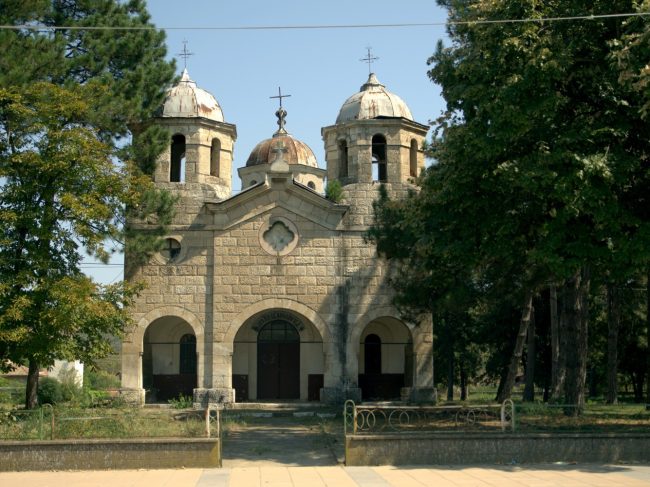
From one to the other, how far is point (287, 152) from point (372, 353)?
11161 mm

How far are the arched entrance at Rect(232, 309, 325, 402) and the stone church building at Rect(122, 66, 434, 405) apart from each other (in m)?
0.03

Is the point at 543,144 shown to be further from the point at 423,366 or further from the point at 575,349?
the point at 423,366

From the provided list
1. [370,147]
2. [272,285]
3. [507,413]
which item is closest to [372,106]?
[370,147]

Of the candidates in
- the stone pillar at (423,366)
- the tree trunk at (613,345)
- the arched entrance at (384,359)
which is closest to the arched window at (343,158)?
the arched entrance at (384,359)

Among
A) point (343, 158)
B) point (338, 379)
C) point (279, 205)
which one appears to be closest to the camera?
point (338, 379)

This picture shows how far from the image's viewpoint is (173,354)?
27016mm

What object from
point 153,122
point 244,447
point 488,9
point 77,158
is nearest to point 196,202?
point 153,122

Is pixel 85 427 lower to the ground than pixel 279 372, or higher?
lower

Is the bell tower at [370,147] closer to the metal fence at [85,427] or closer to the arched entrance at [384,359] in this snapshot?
the arched entrance at [384,359]

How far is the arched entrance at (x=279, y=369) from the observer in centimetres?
2653

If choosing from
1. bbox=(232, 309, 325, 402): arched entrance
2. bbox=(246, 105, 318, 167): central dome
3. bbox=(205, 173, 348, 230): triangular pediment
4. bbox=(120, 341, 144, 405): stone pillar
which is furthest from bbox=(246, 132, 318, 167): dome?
bbox=(120, 341, 144, 405): stone pillar

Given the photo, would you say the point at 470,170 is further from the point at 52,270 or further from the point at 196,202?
the point at 196,202

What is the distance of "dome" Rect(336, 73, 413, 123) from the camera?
2741 centimetres

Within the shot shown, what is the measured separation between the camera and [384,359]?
27.4 m
